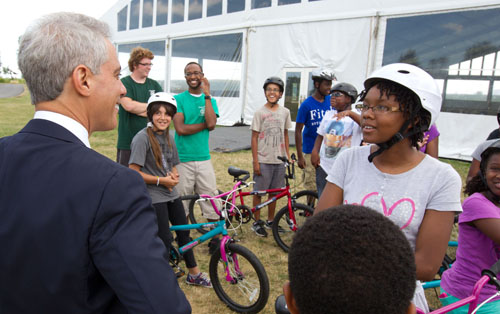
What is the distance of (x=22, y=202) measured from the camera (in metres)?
0.96

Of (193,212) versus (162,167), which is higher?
(162,167)

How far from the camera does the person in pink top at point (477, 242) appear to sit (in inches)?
77.0

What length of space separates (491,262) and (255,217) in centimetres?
315

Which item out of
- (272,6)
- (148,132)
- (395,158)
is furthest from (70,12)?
(272,6)

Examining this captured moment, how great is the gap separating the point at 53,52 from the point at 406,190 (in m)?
1.50

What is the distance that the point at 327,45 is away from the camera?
12656 mm

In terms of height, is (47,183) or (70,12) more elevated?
(70,12)

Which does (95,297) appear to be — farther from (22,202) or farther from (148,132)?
(148,132)

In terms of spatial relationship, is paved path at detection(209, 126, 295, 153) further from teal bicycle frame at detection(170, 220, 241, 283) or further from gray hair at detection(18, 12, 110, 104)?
gray hair at detection(18, 12, 110, 104)

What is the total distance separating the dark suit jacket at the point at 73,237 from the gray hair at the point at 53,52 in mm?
194

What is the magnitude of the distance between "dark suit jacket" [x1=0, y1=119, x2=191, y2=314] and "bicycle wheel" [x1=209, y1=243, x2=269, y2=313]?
211 cm

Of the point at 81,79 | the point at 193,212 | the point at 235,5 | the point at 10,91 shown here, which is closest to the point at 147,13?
the point at 235,5

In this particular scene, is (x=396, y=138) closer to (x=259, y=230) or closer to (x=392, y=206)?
(x=392, y=206)

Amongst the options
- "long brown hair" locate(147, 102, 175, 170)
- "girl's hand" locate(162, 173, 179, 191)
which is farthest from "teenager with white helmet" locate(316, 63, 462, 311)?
"long brown hair" locate(147, 102, 175, 170)
